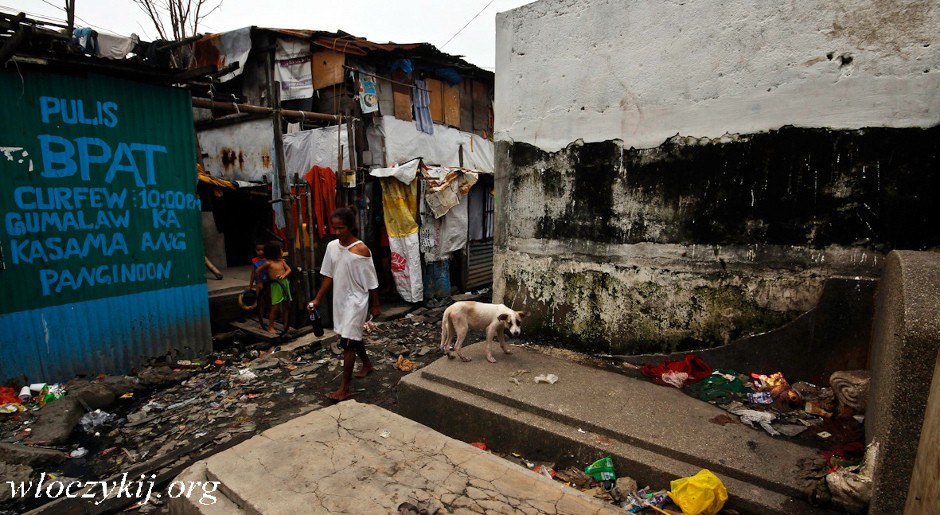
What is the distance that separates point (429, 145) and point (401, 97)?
1.32 meters

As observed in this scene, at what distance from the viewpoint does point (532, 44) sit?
5.00m

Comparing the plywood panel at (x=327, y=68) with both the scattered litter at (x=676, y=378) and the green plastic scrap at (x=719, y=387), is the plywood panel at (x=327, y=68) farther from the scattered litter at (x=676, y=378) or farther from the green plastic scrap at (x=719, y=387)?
the green plastic scrap at (x=719, y=387)

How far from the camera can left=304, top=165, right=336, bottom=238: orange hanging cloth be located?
334 inches

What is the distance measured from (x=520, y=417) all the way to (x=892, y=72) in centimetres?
389

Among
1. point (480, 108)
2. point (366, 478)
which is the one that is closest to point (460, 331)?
point (366, 478)

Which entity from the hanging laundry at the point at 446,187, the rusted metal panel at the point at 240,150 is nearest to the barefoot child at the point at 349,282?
the hanging laundry at the point at 446,187

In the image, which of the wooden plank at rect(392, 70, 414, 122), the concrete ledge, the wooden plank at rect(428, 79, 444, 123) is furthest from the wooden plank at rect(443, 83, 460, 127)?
the concrete ledge

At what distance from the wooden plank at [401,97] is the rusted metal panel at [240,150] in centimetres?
287

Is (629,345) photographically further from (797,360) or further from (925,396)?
(925,396)

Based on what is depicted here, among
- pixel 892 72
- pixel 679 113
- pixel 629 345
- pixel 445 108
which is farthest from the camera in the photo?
pixel 445 108

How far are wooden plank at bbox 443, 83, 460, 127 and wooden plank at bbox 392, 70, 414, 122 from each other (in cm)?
133

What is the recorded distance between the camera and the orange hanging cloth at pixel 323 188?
8492mm

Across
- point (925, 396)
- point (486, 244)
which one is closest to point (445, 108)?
point (486, 244)
